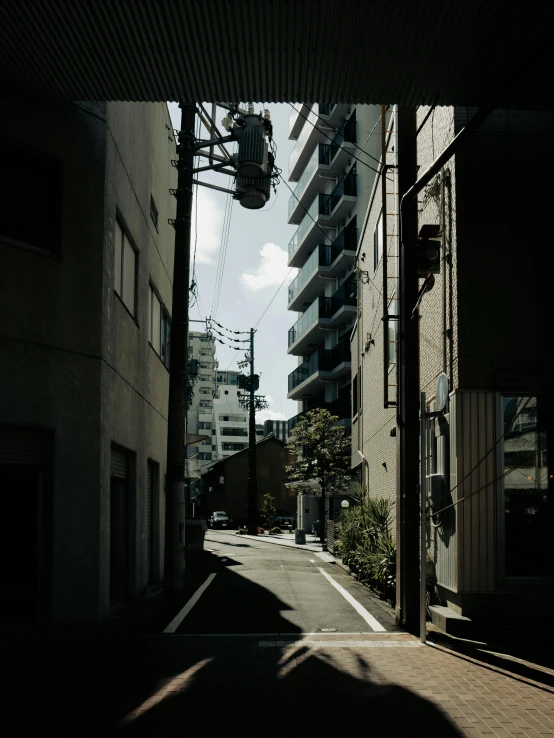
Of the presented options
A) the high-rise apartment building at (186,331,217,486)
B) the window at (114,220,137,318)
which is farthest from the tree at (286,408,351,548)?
the high-rise apartment building at (186,331,217,486)

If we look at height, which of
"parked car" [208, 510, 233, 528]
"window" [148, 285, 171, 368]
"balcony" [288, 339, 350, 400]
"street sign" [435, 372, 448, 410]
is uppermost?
"balcony" [288, 339, 350, 400]

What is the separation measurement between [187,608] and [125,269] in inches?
241

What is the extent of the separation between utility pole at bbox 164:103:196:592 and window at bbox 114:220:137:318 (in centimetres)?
82

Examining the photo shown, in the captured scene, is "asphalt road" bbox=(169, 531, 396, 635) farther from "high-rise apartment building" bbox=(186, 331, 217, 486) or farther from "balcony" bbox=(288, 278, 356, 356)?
"high-rise apartment building" bbox=(186, 331, 217, 486)

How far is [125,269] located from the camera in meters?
14.1

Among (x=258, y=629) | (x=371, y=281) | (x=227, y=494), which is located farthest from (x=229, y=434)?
(x=258, y=629)

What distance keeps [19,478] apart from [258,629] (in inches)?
159

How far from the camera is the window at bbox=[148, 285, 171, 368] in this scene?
711 inches

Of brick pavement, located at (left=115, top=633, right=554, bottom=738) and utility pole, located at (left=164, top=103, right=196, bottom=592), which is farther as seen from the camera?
utility pole, located at (left=164, top=103, right=196, bottom=592)

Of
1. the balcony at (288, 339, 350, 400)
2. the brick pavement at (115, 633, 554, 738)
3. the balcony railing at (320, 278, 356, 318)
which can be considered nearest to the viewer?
the brick pavement at (115, 633, 554, 738)

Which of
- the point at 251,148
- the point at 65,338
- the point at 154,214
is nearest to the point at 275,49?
the point at 65,338

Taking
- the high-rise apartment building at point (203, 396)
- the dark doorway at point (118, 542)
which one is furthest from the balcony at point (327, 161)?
the high-rise apartment building at point (203, 396)

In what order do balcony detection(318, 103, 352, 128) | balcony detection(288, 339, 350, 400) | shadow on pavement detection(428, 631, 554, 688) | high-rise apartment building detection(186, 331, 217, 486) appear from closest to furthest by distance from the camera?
shadow on pavement detection(428, 631, 554, 688) → balcony detection(288, 339, 350, 400) → balcony detection(318, 103, 352, 128) → high-rise apartment building detection(186, 331, 217, 486)

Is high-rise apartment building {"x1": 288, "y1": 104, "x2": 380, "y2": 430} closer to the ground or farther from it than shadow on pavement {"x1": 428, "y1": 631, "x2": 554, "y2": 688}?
farther from it
